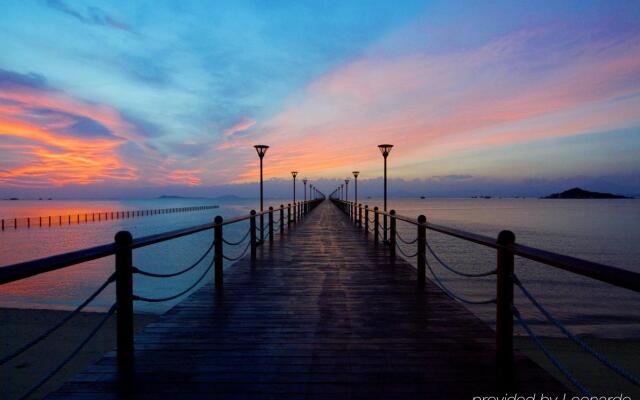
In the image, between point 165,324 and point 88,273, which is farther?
point 88,273

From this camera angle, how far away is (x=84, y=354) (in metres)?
8.22

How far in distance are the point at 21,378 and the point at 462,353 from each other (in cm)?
768

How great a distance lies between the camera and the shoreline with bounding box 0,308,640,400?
22.1ft

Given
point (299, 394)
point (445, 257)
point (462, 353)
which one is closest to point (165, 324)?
point (299, 394)

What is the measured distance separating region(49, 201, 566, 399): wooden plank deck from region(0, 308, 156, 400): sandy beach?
410 cm

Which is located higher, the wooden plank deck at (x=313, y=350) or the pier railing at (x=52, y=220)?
the wooden plank deck at (x=313, y=350)

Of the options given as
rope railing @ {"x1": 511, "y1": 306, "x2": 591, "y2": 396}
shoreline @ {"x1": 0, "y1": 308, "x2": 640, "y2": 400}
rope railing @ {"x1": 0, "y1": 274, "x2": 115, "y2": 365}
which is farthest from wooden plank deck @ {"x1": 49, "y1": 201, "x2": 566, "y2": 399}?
shoreline @ {"x1": 0, "y1": 308, "x2": 640, "y2": 400}

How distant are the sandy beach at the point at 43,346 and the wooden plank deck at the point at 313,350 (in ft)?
13.5

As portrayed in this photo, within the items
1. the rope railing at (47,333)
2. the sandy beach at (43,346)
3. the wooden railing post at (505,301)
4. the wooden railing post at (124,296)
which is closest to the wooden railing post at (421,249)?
the wooden railing post at (505,301)

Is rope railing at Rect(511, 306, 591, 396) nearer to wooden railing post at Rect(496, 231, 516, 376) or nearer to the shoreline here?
wooden railing post at Rect(496, 231, 516, 376)

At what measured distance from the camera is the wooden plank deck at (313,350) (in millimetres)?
2695

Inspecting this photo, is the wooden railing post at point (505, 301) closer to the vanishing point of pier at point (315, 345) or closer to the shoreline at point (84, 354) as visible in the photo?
the vanishing point of pier at point (315, 345)

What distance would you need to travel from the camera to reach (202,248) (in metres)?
28.5

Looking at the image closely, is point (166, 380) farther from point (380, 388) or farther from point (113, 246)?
point (380, 388)
